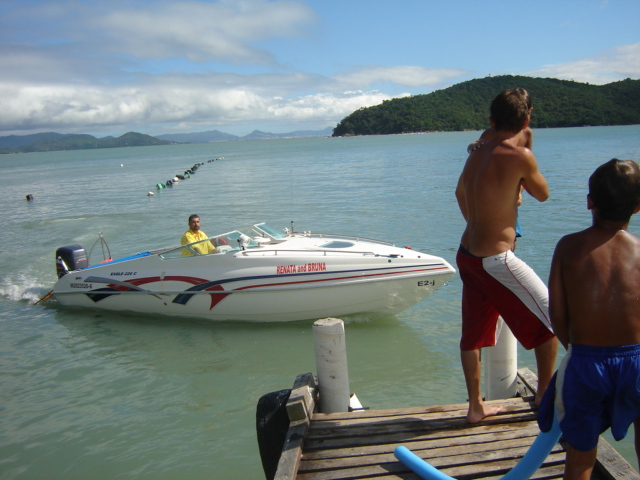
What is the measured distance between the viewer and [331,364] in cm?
442

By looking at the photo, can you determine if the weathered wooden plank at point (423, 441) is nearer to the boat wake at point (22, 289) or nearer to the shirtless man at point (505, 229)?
the shirtless man at point (505, 229)

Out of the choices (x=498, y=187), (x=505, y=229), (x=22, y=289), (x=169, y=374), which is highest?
(x=498, y=187)

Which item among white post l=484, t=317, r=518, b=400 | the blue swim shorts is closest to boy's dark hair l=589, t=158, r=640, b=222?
the blue swim shorts

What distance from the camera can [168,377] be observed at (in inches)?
294

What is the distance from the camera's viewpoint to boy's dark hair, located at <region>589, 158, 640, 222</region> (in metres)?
2.43

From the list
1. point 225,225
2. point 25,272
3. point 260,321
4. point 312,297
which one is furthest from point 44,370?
point 225,225

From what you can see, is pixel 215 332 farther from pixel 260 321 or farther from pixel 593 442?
pixel 593 442

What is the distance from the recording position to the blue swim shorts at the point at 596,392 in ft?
7.95

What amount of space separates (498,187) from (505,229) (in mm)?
299

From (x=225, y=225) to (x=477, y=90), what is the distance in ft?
540

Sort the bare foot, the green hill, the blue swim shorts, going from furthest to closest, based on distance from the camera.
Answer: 1. the green hill
2. the bare foot
3. the blue swim shorts

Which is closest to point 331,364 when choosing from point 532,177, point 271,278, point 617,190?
point 532,177

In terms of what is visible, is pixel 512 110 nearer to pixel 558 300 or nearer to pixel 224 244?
pixel 558 300

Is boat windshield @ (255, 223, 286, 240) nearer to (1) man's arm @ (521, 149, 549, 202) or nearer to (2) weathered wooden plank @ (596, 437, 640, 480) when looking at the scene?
(1) man's arm @ (521, 149, 549, 202)
